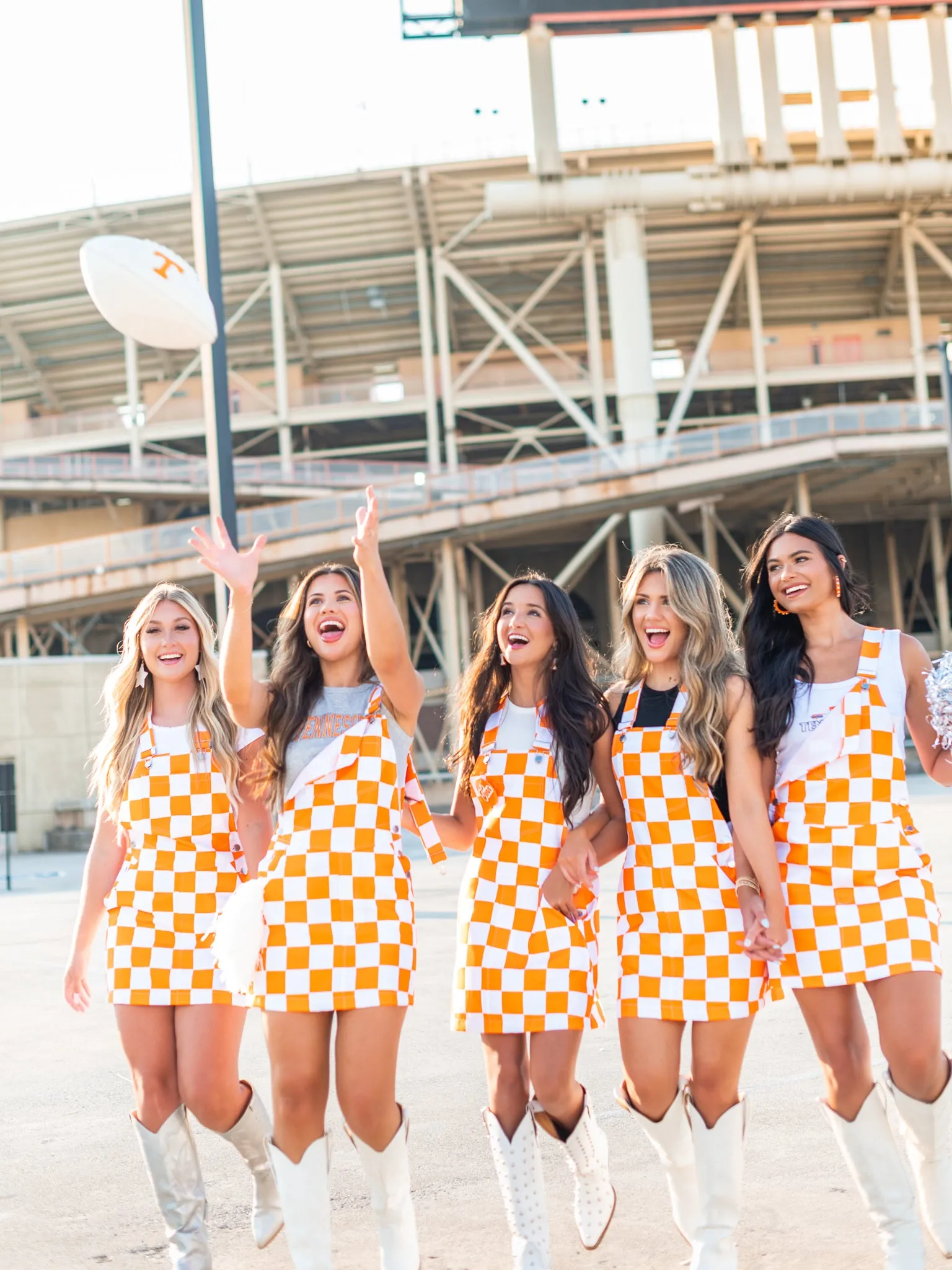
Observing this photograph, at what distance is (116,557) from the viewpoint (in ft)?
103

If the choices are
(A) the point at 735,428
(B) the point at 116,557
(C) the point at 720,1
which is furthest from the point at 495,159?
(B) the point at 116,557

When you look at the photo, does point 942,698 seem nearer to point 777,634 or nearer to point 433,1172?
point 777,634

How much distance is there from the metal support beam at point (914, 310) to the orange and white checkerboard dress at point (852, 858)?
115 feet

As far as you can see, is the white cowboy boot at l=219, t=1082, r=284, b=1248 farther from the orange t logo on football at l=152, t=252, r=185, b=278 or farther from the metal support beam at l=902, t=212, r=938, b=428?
the metal support beam at l=902, t=212, r=938, b=428

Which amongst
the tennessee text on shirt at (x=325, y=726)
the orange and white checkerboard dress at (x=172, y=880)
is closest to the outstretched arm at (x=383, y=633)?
the tennessee text on shirt at (x=325, y=726)

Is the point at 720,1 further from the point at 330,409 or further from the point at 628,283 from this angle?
the point at 330,409

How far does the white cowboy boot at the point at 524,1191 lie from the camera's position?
3.54 metres

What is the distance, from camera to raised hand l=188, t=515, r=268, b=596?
379 centimetres

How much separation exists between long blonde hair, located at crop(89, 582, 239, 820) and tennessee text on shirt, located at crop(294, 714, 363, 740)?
1.16 feet

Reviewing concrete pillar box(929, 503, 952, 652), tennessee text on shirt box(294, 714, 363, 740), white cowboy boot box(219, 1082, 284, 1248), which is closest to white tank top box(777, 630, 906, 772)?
tennessee text on shirt box(294, 714, 363, 740)

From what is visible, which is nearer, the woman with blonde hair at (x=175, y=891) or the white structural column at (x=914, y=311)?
the woman with blonde hair at (x=175, y=891)

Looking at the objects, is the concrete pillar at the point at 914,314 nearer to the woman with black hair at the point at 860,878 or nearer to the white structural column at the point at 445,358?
the white structural column at the point at 445,358

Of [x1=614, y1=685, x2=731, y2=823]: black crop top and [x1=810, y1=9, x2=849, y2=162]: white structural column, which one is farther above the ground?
[x1=810, y1=9, x2=849, y2=162]: white structural column

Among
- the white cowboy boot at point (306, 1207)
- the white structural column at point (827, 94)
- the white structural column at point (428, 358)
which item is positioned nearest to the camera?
the white cowboy boot at point (306, 1207)
